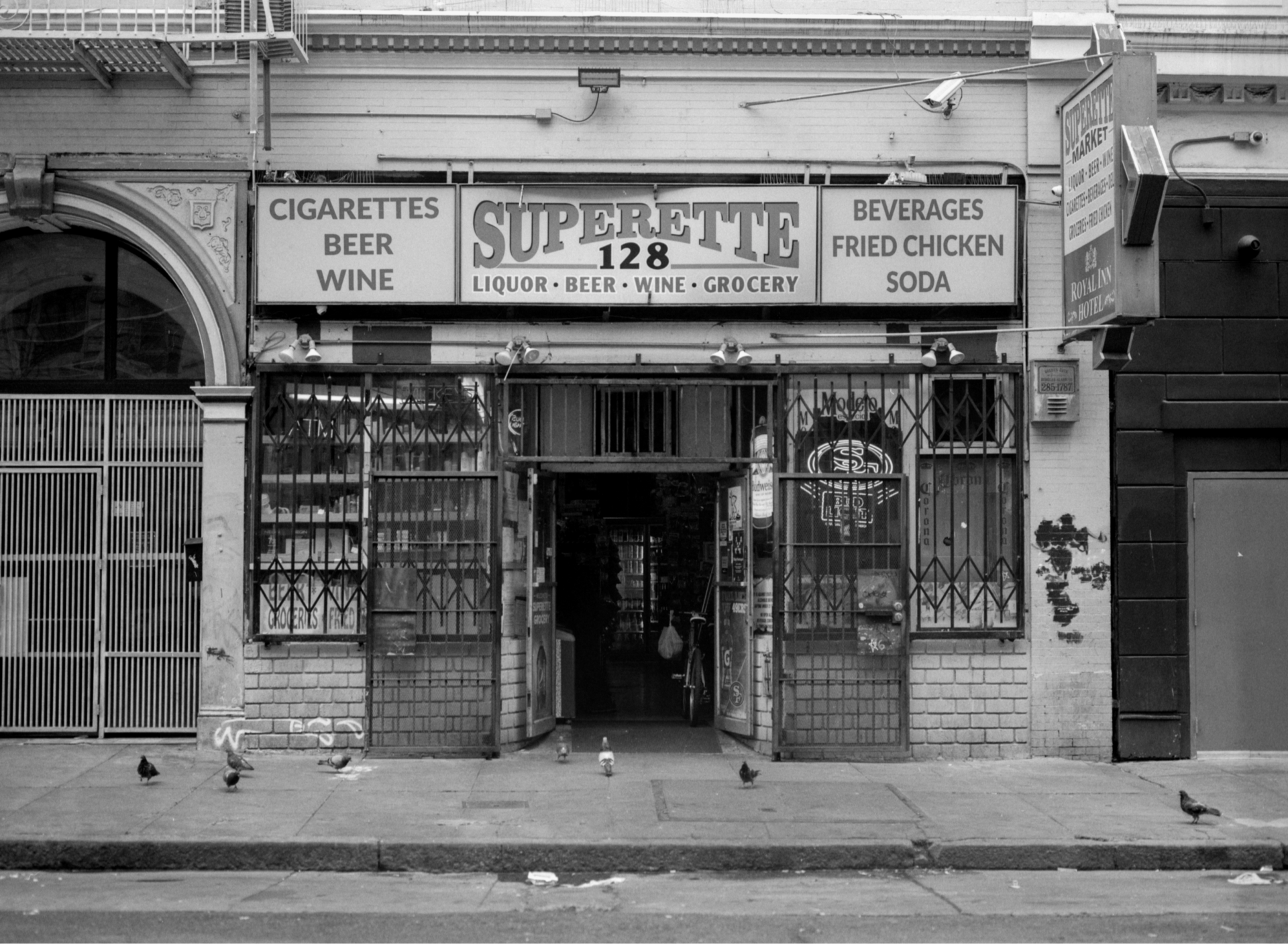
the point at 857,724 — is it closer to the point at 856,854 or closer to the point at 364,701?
the point at 856,854

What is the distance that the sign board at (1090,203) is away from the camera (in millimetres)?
10328

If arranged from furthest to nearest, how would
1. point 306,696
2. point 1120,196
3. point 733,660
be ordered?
1. point 733,660
2. point 306,696
3. point 1120,196

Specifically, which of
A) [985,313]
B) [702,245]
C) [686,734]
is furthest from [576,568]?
[985,313]

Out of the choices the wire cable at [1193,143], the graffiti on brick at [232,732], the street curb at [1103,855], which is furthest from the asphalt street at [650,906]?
the wire cable at [1193,143]

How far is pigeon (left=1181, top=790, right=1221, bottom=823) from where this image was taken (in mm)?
9023

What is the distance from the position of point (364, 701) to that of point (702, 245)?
485 centimetres

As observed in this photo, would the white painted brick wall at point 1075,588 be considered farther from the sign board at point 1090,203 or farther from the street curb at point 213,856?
the street curb at point 213,856

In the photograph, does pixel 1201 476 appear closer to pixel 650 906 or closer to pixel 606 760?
pixel 606 760

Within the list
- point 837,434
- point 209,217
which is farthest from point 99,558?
point 837,434

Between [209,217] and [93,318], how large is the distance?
5.08 ft

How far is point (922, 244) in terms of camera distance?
11523 mm

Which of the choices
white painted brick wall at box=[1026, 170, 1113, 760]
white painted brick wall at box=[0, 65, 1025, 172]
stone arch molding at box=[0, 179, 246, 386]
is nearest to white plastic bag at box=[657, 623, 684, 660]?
white painted brick wall at box=[1026, 170, 1113, 760]

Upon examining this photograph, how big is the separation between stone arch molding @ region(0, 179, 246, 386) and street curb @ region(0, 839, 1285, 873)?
14.4 feet

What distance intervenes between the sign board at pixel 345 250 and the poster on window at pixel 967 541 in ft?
14.8
